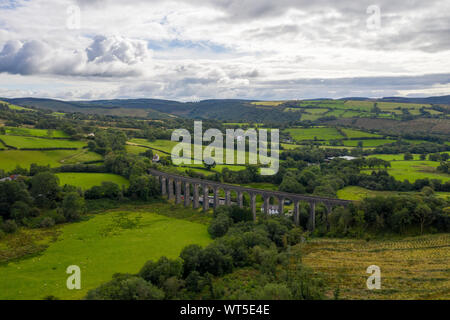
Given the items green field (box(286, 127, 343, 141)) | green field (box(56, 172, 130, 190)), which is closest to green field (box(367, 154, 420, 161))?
green field (box(286, 127, 343, 141))

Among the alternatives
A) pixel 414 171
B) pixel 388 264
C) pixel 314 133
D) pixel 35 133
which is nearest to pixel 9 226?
pixel 388 264

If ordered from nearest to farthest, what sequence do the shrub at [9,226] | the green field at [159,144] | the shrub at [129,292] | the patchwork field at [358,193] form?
the shrub at [129,292], the shrub at [9,226], the patchwork field at [358,193], the green field at [159,144]

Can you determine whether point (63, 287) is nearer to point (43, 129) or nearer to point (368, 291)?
point (368, 291)

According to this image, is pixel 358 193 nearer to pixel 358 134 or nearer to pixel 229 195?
pixel 229 195

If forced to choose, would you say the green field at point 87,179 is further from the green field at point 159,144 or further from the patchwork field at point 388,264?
the patchwork field at point 388,264

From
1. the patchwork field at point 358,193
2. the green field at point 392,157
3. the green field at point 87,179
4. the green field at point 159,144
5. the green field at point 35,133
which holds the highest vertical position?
the green field at point 35,133

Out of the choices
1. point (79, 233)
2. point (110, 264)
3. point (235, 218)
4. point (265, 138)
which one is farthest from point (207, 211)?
point (265, 138)

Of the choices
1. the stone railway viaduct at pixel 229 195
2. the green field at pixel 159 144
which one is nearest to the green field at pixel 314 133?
the green field at pixel 159 144
